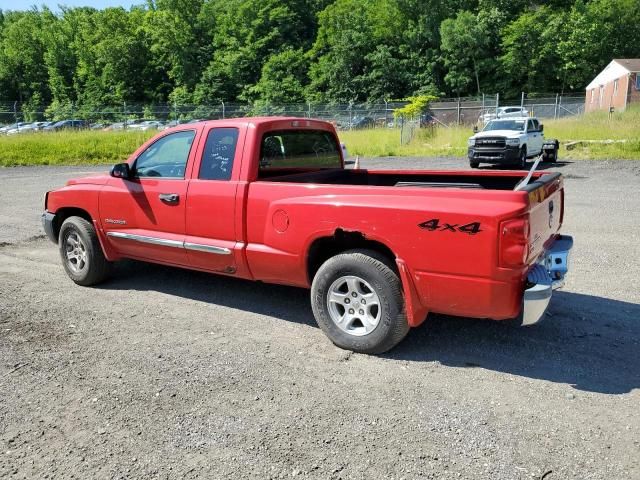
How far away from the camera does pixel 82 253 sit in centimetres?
611

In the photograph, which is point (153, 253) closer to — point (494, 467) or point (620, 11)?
point (494, 467)

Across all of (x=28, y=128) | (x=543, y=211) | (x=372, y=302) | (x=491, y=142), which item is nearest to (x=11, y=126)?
(x=28, y=128)

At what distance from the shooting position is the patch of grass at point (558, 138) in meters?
22.8

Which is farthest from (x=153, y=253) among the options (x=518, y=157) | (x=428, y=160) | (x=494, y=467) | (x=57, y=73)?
(x=57, y=73)

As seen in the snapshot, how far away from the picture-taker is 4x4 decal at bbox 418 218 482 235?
11.9ft

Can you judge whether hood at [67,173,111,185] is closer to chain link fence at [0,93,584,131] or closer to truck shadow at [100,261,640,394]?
truck shadow at [100,261,640,394]

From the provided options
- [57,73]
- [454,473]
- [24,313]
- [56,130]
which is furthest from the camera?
[57,73]

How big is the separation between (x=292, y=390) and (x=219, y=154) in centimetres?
234

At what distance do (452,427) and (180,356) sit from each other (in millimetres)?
2146

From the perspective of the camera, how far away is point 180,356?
4281 mm

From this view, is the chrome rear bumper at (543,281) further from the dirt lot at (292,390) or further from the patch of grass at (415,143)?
the patch of grass at (415,143)

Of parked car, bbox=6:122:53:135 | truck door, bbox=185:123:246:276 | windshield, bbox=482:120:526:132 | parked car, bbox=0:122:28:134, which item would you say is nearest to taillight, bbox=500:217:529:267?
truck door, bbox=185:123:246:276

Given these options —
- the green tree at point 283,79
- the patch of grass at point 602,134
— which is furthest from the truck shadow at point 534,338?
the green tree at point 283,79

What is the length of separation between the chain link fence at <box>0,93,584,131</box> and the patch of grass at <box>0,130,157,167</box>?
6170mm
